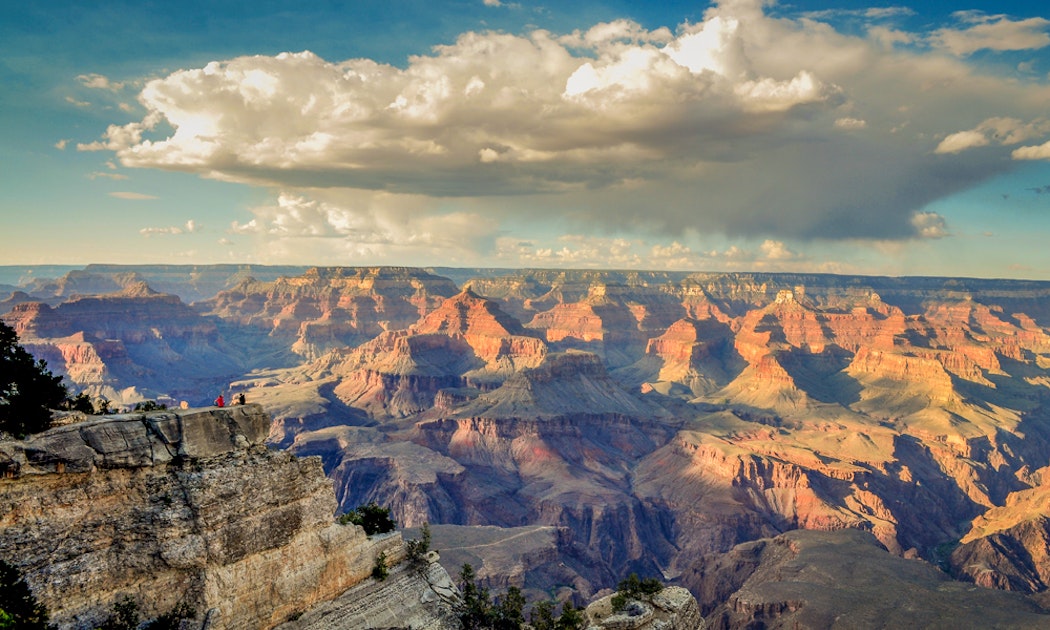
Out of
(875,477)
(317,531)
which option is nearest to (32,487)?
(317,531)

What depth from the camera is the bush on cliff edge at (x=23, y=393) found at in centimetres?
2717

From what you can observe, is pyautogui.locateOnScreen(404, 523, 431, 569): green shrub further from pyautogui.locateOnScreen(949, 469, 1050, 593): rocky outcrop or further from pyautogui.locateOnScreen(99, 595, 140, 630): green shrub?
pyautogui.locateOnScreen(949, 469, 1050, 593): rocky outcrop

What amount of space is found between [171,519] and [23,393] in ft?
27.4

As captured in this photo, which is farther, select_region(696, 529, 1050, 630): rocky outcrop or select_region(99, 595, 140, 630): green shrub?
select_region(696, 529, 1050, 630): rocky outcrop

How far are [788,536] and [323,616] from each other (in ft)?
330

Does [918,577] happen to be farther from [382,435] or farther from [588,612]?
[382,435]

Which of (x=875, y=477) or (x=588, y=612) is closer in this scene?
(x=588, y=612)

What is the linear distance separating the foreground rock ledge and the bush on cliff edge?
0.97 m

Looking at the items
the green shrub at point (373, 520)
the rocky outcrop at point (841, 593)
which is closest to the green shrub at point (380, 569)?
the green shrub at point (373, 520)

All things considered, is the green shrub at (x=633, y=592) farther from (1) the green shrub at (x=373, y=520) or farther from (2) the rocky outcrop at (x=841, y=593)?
(2) the rocky outcrop at (x=841, y=593)

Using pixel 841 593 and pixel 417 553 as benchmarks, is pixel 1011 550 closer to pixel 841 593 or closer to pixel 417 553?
Answer: pixel 841 593

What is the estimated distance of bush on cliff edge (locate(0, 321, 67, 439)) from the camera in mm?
27172

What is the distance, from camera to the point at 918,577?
89125mm

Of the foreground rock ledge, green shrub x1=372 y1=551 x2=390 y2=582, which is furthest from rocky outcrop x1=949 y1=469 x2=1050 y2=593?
the foreground rock ledge
